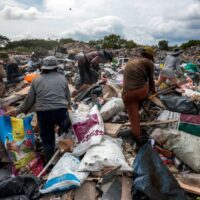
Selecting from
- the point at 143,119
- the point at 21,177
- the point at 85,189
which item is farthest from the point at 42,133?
the point at 143,119

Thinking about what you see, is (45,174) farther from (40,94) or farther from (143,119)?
(143,119)

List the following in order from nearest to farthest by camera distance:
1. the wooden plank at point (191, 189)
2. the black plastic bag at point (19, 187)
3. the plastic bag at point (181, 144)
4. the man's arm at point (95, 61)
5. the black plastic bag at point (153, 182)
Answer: the black plastic bag at point (153, 182) < the black plastic bag at point (19, 187) < the wooden plank at point (191, 189) < the plastic bag at point (181, 144) < the man's arm at point (95, 61)

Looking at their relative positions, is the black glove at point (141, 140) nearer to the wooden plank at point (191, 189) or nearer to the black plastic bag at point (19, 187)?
the wooden plank at point (191, 189)

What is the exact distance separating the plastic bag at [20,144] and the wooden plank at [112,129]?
3.56 ft

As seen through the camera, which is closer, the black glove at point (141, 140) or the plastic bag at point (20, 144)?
the plastic bag at point (20, 144)

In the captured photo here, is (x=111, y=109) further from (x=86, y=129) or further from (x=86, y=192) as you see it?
(x=86, y=192)

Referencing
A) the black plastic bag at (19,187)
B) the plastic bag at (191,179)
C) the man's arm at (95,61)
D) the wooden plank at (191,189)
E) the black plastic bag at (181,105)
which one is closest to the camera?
the black plastic bag at (19,187)

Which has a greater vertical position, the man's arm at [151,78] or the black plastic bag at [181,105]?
the man's arm at [151,78]

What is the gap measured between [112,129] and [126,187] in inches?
48.3

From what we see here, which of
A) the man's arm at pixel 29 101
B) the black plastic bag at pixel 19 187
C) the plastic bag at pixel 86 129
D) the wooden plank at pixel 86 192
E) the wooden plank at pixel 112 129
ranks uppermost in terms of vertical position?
the man's arm at pixel 29 101

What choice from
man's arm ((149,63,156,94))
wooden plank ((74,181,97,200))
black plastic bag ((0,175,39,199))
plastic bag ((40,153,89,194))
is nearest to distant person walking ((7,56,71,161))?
plastic bag ((40,153,89,194))

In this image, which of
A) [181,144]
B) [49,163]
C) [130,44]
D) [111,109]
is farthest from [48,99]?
[130,44]

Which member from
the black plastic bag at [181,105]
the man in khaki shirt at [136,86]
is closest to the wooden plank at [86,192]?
the man in khaki shirt at [136,86]

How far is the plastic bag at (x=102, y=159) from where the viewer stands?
11.3ft
